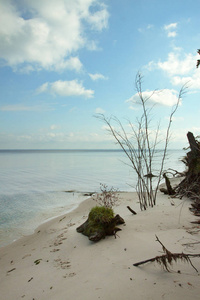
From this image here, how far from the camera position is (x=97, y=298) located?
289cm

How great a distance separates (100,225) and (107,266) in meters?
1.54

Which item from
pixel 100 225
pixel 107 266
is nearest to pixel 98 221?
pixel 100 225

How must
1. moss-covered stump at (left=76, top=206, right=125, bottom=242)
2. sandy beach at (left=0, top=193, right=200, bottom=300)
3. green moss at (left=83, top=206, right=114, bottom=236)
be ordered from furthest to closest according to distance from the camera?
green moss at (left=83, top=206, right=114, bottom=236) < moss-covered stump at (left=76, top=206, right=125, bottom=242) < sandy beach at (left=0, top=193, right=200, bottom=300)

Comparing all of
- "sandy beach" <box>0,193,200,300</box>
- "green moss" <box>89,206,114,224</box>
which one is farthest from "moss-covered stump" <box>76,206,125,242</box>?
"sandy beach" <box>0,193,200,300</box>

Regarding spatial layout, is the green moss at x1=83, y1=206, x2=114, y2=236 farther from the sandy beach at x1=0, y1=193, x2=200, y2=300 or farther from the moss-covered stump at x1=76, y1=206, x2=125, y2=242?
the sandy beach at x1=0, y1=193, x2=200, y2=300

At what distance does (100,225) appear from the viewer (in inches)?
208

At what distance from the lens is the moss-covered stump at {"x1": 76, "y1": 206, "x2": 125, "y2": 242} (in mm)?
5083

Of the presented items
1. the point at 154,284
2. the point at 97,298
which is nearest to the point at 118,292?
the point at 97,298

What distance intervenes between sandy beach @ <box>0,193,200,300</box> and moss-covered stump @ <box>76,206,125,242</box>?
15cm

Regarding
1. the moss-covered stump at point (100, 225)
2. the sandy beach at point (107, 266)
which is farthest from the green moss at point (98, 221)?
the sandy beach at point (107, 266)

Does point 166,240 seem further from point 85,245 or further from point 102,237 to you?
point 85,245

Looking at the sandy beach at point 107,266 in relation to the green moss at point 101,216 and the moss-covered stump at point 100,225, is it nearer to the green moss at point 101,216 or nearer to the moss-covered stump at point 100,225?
the moss-covered stump at point 100,225

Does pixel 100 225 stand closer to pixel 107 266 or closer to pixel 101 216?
pixel 101 216

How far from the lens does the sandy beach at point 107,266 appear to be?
2936 millimetres
